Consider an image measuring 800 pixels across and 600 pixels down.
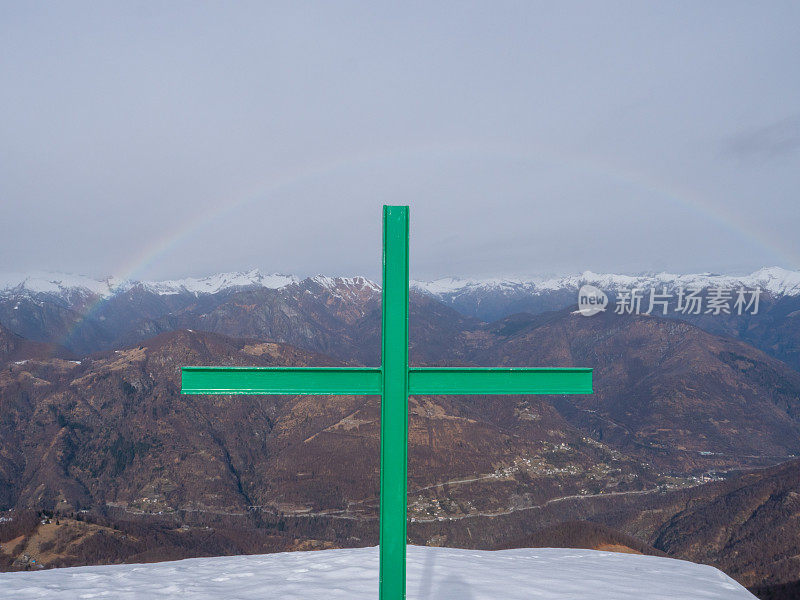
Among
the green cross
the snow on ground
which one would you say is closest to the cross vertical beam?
the green cross

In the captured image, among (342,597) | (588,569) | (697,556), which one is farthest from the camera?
(697,556)

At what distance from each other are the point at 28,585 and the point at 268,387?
750cm

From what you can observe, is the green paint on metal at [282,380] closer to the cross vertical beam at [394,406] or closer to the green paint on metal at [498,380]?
the cross vertical beam at [394,406]

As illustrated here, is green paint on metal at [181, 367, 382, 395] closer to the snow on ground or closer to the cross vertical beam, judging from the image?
the cross vertical beam

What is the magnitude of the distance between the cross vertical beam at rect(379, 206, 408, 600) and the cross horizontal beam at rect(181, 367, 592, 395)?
0.22 meters

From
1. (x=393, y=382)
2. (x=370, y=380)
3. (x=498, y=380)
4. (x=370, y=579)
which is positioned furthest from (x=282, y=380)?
(x=370, y=579)

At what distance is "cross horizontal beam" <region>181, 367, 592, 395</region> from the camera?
6.59 meters

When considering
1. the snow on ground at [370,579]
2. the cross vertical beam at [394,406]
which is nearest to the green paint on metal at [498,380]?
the cross vertical beam at [394,406]

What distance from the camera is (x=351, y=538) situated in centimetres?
18600

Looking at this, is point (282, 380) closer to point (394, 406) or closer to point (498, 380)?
point (394, 406)

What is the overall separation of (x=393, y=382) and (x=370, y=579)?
5.27 meters

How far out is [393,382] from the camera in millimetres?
6602

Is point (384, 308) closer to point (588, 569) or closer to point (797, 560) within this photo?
point (588, 569)

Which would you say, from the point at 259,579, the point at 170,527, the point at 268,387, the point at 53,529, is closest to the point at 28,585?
the point at 259,579
